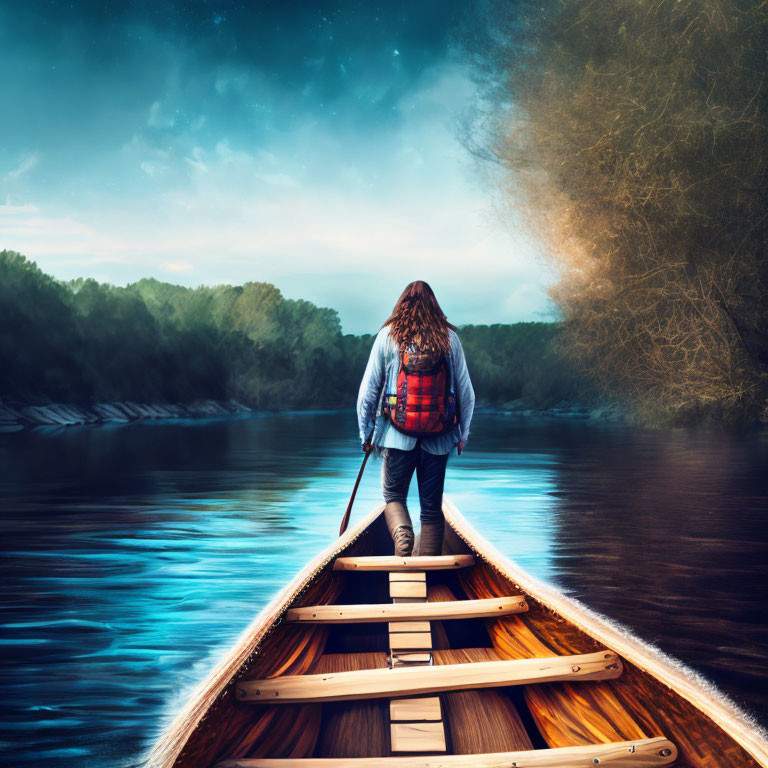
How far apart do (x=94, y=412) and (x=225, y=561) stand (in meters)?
45.1

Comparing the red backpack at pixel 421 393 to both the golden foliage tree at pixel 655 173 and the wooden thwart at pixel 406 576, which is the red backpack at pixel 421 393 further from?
the golden foliage tree at pixel 655 173

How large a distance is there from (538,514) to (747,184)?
7.67 meters

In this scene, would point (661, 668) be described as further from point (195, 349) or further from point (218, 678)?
point (195, 349)

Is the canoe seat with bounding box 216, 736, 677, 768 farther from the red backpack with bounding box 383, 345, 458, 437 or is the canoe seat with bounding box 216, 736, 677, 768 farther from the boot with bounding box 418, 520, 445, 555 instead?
the boot with bounding box 418, 520, 445, 555

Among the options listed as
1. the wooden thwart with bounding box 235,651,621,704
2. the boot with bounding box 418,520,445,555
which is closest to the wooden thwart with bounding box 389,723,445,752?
the wooden thwart with bounding box 235,651,621,704

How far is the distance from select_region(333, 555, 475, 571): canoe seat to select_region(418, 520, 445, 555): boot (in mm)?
299

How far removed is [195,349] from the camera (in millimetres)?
64625

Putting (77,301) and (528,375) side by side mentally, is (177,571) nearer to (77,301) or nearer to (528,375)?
(77,301)

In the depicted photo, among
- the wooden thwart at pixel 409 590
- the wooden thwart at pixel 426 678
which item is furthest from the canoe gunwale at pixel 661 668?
the wooden thwart at pixel 409 590

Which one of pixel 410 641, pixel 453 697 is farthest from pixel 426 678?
pixel 410 641

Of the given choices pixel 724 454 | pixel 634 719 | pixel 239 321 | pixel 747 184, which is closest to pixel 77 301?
pixel 239 321

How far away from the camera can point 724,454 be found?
22.9m

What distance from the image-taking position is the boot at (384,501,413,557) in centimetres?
527

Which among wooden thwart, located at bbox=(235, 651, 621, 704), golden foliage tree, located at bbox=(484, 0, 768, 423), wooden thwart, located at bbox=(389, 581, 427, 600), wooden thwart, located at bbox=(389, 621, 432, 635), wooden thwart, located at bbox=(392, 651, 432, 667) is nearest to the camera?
wooden thwart, located at bbox=(235, 651, 621, 704)
